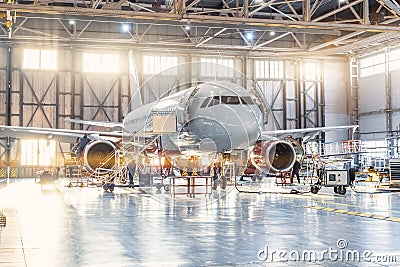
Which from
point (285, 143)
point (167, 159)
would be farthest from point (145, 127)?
point (285, 143)

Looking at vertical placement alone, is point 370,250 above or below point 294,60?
below

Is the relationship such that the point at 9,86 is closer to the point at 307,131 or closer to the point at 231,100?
the point at 307,131

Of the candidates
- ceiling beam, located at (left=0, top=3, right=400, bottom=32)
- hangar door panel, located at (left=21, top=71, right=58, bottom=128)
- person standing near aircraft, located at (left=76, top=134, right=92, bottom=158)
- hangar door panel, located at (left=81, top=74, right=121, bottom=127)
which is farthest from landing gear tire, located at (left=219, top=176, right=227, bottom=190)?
hangar door panel, located at (left=21, top=71, right=58, bottom=128)

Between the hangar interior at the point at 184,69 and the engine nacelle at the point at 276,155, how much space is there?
1797 centimetres

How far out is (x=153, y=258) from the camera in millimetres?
6547

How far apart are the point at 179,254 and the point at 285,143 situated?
502 inches

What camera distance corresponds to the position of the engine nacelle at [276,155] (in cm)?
1894

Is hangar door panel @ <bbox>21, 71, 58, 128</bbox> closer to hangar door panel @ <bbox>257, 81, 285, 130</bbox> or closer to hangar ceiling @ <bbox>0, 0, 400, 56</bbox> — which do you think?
hangar ceiling @ <bbox>0, 0, 400, 56</bbox>

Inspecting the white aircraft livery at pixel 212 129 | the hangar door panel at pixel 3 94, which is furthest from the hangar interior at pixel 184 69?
the white aircraft livery at pixel 212 129

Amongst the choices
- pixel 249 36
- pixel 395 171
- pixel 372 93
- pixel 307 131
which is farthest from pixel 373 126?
pixel 395 171

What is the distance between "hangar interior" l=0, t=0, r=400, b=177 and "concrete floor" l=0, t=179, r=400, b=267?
2453 centimetres

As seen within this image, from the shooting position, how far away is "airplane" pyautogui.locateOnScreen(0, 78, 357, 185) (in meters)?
14.3

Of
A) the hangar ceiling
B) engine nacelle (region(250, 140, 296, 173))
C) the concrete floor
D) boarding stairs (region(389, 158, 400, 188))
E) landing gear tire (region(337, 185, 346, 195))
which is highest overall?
the hangar ceiling

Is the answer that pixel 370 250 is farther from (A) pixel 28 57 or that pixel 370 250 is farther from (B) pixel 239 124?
(A) pixel 28 57
